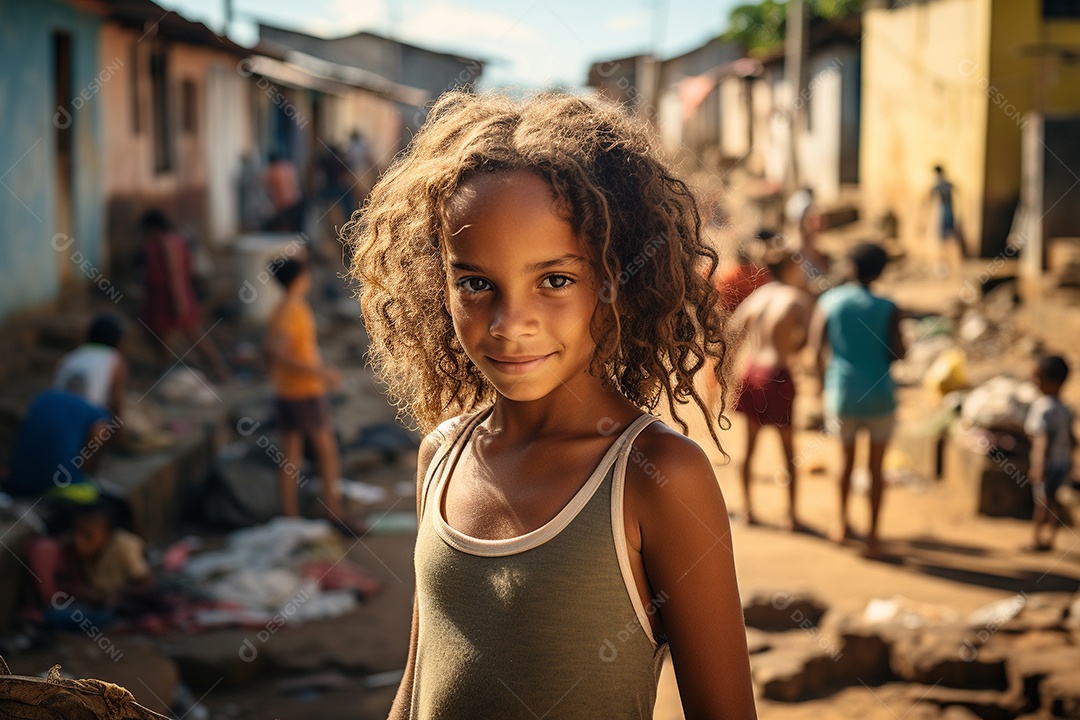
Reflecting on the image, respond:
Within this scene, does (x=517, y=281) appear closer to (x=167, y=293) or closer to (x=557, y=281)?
(x=557, y=281)

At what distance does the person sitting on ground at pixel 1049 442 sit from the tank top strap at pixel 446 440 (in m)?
5.03

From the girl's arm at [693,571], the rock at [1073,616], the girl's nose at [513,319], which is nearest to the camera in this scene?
the girl's arm at [693,571]

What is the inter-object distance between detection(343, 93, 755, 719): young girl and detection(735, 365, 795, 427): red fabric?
4.99 metres

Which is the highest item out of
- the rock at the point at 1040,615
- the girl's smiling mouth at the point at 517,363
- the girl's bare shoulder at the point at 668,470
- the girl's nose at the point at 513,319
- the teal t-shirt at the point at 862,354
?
the girl's nose at the point at 513,319

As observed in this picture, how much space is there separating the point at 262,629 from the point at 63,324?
4608 millimetres

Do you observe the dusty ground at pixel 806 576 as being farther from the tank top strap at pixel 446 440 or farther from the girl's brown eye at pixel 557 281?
the girl's brown eye at pixel 557 281

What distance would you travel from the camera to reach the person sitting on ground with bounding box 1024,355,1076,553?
6.05 m

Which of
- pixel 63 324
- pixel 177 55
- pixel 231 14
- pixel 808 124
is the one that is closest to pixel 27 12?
pixel 63 324

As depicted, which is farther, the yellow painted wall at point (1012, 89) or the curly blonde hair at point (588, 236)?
the yellow painted wall at point (1012, 89)

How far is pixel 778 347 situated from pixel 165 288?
5563mm

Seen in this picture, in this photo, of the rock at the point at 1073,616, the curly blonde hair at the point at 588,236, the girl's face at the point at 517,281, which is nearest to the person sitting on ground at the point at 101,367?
the curly blonde hair at the point at 588,236

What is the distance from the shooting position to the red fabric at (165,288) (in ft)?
31.3

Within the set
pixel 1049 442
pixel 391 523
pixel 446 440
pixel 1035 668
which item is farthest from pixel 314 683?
pixel 1049 442

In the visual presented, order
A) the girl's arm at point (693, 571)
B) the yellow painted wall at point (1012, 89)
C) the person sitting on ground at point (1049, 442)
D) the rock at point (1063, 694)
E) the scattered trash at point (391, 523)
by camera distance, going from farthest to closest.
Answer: the yellow painted wall at point (1012, 89)
the scattered trash at point (391, 523)
the person sitting on ground at point (1049, 442)
the rock at point (1063, 694)
the girl's arm at point (693, 571)
